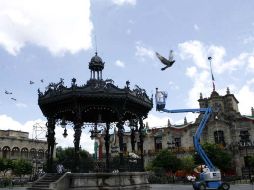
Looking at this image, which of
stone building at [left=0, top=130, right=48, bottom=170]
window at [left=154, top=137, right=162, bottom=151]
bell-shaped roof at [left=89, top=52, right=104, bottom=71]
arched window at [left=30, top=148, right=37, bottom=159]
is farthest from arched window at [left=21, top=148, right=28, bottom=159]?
bell-shaped roof at [left=89, top=52, right=104, bottom=71]

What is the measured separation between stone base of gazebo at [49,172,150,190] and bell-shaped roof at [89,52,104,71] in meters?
7.34

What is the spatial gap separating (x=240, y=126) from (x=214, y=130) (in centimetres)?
502

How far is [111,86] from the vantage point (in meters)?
19.0

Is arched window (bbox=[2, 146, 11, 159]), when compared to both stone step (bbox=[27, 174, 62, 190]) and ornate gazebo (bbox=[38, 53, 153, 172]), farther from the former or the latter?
stone step (bbox=[27, 174, 62, 190])

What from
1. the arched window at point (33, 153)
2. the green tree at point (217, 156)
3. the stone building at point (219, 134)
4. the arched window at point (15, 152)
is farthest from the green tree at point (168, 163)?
the arched window at point (15, 152)

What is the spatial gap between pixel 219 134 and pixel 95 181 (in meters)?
47.4

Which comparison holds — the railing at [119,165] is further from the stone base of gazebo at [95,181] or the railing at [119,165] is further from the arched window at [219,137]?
the arched window at [219,137]

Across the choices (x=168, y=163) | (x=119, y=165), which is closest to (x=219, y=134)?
(x=168, y=163)

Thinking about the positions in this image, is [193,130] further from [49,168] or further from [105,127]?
[49,168]

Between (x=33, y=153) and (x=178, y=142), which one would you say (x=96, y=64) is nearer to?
(x=178, y=142)

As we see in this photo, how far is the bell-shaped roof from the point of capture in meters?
20.5

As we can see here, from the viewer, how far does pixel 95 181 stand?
17.0 meters

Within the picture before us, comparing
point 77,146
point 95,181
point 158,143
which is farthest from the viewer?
point 158,143

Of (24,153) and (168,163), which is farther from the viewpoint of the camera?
(24,153)
